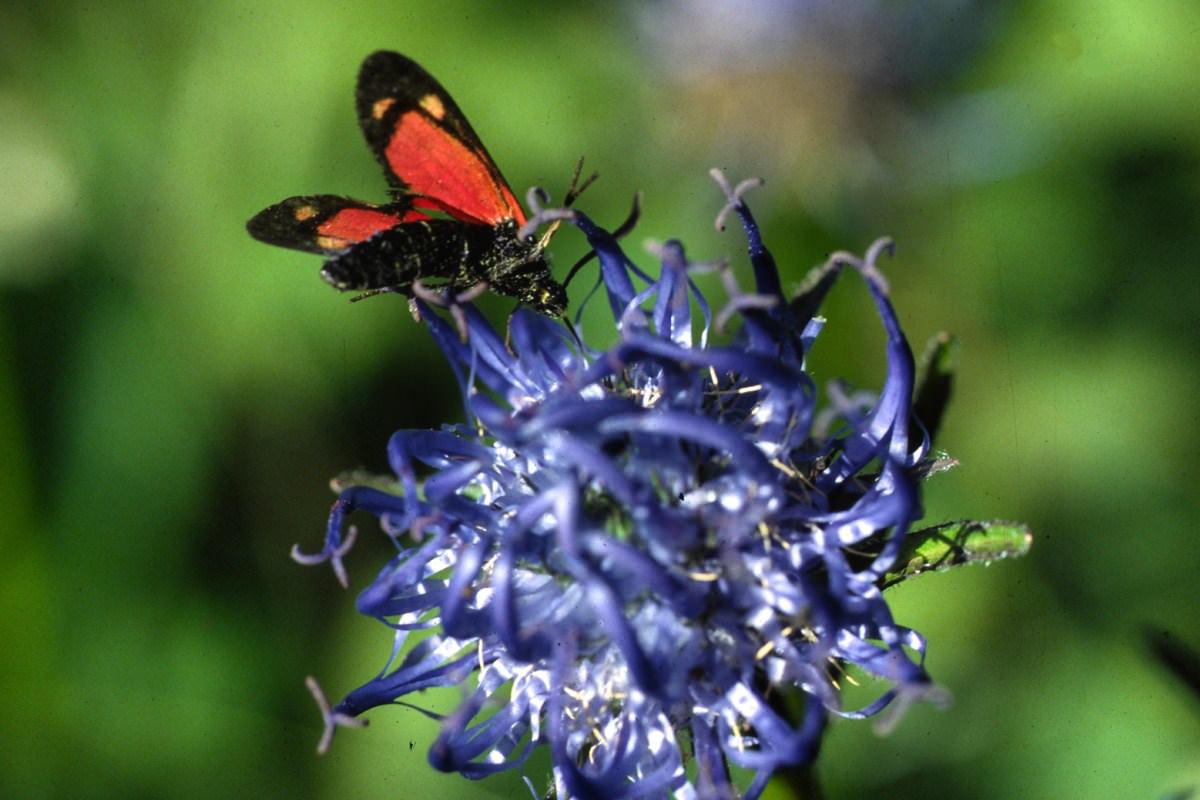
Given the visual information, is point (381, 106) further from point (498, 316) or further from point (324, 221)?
point (498, 316)

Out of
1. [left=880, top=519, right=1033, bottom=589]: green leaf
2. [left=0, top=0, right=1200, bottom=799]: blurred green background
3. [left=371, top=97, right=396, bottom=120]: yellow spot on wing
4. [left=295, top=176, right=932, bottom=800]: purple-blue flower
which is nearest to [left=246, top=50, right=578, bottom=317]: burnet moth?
[left=371, top=97, right=396, bottom=120]: yellow spot on wing

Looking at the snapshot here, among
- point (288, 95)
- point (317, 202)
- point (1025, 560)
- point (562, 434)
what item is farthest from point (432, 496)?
point (288, 95)

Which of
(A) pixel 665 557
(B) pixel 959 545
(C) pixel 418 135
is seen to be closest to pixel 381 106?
(C) pixel 418 135

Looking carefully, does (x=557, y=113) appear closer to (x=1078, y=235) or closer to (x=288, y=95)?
(x=288, y=95)

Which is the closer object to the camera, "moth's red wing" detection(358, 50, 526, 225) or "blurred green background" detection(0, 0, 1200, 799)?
"moth's red wing" detection(358, 50, 526, 225)

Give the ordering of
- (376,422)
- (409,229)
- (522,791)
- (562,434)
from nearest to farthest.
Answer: (562,434)
(409,229)
(522,791)
(376,422)

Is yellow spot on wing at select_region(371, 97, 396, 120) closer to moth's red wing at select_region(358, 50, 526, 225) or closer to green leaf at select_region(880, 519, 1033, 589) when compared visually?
moth's red wing at select_region(358, 50, 526, 225)
